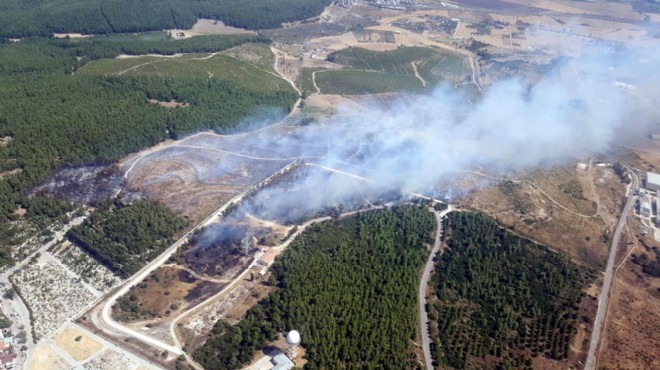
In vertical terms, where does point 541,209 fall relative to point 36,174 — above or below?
below


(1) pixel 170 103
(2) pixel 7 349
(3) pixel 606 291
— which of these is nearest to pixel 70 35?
(1) pixel 170 103

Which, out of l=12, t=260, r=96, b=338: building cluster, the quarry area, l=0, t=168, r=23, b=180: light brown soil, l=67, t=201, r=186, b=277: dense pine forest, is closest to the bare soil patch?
the quarry area

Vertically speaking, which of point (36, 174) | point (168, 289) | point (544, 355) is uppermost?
point (36, 174)

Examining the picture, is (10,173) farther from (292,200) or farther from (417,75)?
(417,75)

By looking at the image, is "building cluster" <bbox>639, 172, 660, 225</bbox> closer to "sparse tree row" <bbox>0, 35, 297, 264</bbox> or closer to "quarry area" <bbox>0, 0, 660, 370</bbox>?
"quarry area" <bbox>0, 0, 660, 370</bbox>

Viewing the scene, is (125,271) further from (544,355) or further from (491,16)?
(491,16)

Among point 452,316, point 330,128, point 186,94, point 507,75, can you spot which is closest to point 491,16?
point 507,75
